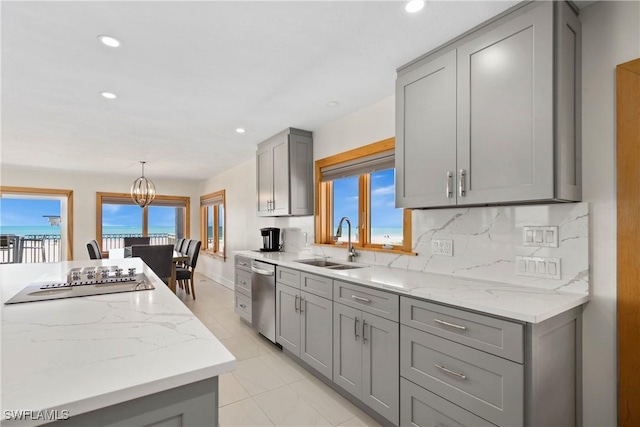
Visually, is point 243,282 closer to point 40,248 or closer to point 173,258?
point 173,258

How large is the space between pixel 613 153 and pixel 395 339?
1.44 m

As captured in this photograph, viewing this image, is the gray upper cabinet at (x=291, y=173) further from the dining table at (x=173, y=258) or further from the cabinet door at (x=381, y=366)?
the dining table at (x=173, y=258)

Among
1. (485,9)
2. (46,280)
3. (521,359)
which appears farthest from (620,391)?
(46,280)

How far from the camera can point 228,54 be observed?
6.68ft

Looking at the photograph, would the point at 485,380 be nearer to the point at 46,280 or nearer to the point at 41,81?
the point at 46,280

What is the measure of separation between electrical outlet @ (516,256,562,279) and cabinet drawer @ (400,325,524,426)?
64 cm

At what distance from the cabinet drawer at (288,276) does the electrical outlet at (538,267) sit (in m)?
1.66

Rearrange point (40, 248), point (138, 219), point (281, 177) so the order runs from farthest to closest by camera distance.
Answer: point (138, 219)
point (40, 248)
point (281, 177)

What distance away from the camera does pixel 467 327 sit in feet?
4.90

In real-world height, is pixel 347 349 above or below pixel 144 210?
below

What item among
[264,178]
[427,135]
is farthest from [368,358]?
[264,178]

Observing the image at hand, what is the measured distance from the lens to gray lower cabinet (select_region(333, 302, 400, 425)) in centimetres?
187

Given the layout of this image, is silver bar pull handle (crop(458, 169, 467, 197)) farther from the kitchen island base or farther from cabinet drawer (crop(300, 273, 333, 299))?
the kitchen island base

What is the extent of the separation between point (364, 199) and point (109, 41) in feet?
7.44
